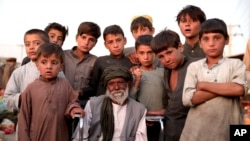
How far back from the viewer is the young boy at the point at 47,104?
131 inches

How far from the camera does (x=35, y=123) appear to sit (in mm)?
3330

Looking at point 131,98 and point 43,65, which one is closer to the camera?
point 43,65

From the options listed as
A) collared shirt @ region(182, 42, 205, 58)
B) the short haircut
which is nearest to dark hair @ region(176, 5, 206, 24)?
collared shirt @ region(182, 42, 205, 58)

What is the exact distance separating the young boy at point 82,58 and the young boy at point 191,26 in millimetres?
1159

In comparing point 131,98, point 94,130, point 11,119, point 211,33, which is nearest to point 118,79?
point 131,98

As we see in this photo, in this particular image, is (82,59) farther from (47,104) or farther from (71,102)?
(47,104)

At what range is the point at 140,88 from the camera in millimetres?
3809

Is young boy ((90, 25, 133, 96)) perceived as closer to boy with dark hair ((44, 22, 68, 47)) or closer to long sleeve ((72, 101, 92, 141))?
long sleeve ((72, 101, 92, 141))

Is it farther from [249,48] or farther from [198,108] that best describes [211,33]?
[249,48]

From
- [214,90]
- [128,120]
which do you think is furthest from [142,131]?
[214,90]

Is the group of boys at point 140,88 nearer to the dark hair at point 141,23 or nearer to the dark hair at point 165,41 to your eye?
the dark hair at point 165,41

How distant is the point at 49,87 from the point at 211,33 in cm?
166

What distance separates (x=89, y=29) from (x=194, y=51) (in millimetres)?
1384

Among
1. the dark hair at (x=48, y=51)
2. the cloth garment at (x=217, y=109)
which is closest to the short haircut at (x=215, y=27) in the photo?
the cloth garment at (x=217, y=109)
